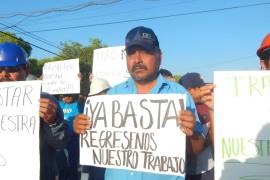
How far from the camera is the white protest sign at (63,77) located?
23.6 ft

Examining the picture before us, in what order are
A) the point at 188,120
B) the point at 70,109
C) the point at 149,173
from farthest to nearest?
the point at 70,109
the point at 149,173
the point at 188,120

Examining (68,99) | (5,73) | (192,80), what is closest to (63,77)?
(68,99)

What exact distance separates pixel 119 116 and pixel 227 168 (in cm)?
74

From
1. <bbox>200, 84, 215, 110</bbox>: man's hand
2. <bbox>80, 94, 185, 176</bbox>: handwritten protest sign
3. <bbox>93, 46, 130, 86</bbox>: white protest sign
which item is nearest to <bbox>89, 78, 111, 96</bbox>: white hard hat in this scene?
Result: <bbox>93, 46, 130, 86</bbox>: white protest sign

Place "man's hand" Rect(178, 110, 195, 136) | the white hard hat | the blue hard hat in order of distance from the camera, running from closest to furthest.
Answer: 1. "man's hand" Rect(178, 110, 195, 136)
2. the blue hard hat
3. the white hard hat

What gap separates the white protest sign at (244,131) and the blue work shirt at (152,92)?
7.5 inches

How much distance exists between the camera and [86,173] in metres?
4.43

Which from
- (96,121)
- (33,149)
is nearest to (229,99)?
(96,121)

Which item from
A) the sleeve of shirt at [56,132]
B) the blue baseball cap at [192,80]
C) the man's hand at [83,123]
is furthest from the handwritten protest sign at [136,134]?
the blue baseball cap at [192,80]

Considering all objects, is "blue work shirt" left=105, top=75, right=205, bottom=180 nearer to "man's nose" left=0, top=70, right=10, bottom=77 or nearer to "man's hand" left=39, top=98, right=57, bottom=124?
"man's hand" left=39, top=98, right=57, bottom=124

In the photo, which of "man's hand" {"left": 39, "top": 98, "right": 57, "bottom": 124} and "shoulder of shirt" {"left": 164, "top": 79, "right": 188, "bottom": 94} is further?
"shoulder of shirt" {"left": 164, "top": 79, "right": 188, "bottom": 94}

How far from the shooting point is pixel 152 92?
2.73m

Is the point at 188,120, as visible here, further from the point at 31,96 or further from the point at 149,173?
the point at 31,96

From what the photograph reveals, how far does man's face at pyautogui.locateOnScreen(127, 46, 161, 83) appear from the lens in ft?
8.86
